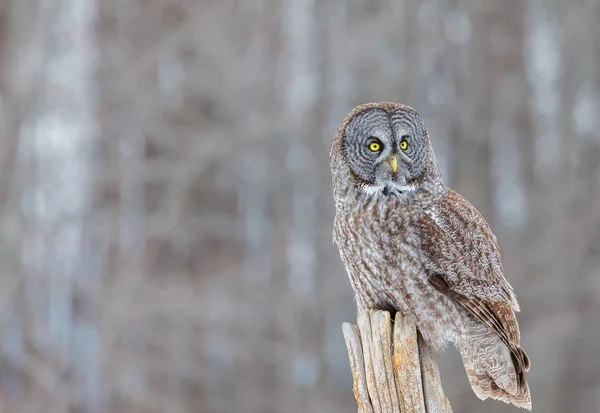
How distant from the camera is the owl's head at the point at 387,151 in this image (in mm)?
2945

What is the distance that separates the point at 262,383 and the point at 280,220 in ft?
5.28

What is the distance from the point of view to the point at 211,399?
825 cm

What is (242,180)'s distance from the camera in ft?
27.8

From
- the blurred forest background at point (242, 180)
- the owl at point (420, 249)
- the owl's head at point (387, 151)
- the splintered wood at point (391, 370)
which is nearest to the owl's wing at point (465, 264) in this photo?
the owl at point (420, 249)

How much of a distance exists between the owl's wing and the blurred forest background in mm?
4607

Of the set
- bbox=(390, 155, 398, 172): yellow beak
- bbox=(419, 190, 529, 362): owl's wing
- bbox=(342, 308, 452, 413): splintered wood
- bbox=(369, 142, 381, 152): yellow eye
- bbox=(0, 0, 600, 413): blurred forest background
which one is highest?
bbox=(0, 0, 600, 413): blurred forest background

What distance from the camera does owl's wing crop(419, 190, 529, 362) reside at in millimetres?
2957

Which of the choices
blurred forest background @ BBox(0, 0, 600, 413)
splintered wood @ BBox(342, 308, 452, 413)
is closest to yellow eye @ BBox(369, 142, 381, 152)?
splintered wood @ BBox(342, 308, 452, 413)

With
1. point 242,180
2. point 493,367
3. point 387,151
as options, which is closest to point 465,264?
point 493,367

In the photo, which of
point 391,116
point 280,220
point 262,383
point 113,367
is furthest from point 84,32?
point 391,116

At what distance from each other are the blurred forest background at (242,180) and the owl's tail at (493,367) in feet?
14.6

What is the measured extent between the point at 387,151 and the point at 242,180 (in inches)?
219

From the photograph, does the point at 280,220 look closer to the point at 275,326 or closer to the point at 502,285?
the point at 275,326

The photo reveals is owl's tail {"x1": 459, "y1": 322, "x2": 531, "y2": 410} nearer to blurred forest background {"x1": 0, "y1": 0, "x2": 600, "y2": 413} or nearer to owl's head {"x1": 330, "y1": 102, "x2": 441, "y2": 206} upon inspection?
owl's head {"x1": 330, "y1": 102, "x2": 441, "y2": 206}
